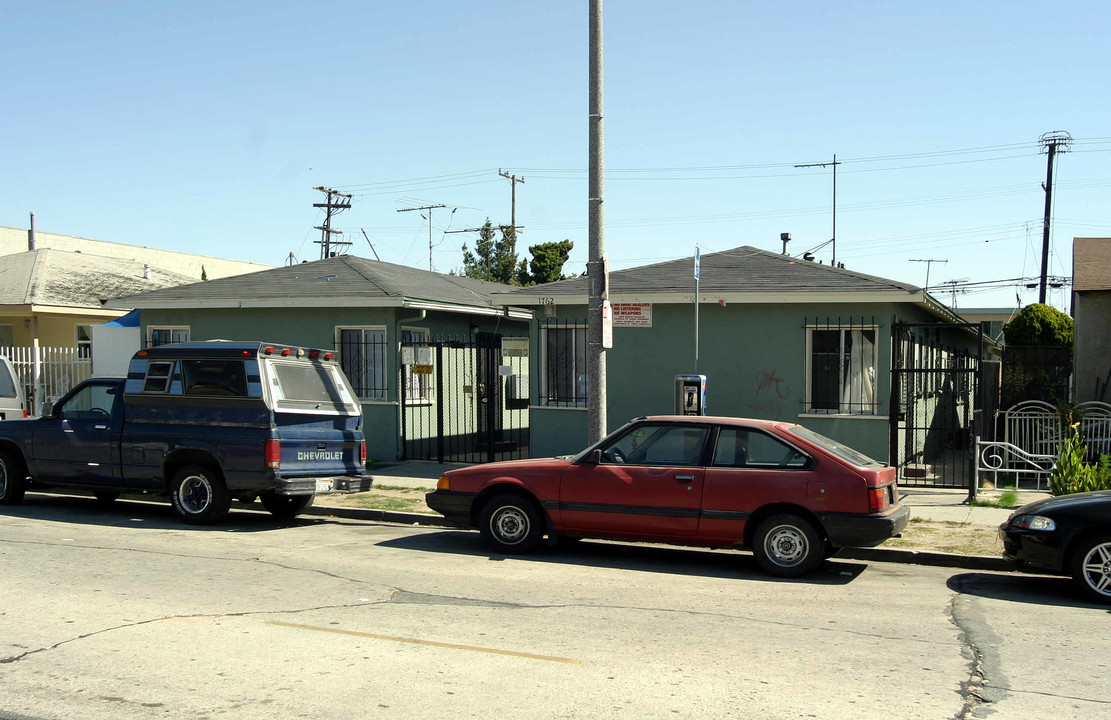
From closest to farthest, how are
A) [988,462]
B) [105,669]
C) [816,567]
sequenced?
[105,669], [816,567], [988,462]

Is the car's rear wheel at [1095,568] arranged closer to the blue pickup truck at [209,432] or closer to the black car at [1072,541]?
the black car at [1072,541]

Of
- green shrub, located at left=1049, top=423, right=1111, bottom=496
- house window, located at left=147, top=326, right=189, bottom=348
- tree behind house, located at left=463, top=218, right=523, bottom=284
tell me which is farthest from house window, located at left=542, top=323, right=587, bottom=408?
tree behind house, located at left=463, top=218, right=523, bottom=284

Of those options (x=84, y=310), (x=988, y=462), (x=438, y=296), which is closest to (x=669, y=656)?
(x=988, y=462)

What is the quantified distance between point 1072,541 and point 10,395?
53.2 feet

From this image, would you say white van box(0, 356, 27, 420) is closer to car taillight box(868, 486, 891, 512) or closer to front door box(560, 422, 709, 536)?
front door box(560, 422, 709, 536)

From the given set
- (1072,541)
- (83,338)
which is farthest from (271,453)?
(83,338)

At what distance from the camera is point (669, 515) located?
9086 mm

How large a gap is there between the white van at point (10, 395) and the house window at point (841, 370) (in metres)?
13.4

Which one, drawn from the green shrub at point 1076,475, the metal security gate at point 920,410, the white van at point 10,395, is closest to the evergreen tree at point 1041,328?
the metal security gate at point 920,410

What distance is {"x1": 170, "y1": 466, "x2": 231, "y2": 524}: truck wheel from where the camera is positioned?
1143 cm

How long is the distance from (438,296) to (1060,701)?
15252mm

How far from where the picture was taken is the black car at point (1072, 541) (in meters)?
7.91

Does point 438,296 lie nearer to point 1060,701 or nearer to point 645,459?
point 645,459

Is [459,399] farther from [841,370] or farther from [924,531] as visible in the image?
[924,531]
